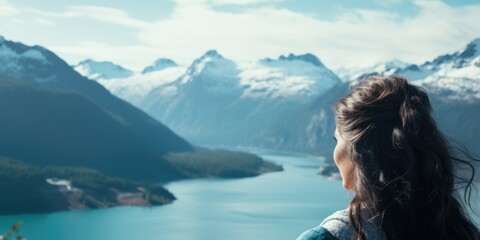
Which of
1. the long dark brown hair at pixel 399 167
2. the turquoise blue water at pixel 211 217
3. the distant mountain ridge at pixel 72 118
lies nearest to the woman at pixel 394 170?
the long dark brown hair at pixel 399 167

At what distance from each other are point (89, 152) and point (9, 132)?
13.3 m

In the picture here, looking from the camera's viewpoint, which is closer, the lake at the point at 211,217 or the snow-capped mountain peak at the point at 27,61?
the lake at the point at 211,217

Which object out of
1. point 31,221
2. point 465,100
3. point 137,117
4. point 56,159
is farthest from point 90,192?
point 465,100

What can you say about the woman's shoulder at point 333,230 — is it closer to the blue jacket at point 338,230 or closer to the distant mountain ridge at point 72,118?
the blue jacket at point 338,230

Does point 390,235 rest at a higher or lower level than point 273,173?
higher

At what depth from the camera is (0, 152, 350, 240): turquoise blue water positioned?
6294cm

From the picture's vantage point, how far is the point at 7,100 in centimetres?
13100

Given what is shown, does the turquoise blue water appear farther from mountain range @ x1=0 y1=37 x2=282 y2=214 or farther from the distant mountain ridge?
the distant mountain ridge

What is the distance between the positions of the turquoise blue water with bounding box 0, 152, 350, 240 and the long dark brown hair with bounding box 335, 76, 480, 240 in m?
55.8

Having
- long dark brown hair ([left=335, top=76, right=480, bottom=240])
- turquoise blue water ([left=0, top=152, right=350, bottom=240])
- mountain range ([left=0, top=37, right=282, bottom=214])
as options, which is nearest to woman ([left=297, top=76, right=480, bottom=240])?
long dark brown hair ([left=335, top=76, right=480, bottom=240])

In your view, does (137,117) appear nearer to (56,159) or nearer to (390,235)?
(56,159)

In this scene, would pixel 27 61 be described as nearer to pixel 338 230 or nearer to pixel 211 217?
pixel 211 217

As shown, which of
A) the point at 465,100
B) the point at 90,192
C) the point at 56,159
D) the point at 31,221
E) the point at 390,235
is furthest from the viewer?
the point at 465,100

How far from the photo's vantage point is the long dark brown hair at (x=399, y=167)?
291 centimetres
